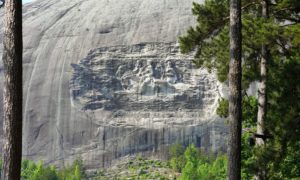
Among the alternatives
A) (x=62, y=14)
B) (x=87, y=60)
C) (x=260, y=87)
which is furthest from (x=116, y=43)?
(x=260, y=87)

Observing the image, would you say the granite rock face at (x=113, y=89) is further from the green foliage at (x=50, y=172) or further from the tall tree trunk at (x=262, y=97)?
the tall tree trunk at (x=262, y=97)

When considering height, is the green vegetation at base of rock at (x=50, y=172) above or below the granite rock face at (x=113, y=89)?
below

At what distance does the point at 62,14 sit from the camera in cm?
6781

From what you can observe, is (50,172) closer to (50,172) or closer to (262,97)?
(50,172)

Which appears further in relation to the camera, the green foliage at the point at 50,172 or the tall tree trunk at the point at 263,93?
the green foliage at the point at 50,172

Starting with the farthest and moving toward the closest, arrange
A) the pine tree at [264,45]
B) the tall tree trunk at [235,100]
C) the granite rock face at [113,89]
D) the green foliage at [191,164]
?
the granite rock face at [113,89] < the green foliage at [191,164] < the pine tree at [264,45] < the tall tree trunk at [235,100]

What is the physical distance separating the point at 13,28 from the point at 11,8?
0.24m

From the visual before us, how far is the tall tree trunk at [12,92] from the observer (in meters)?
5.64

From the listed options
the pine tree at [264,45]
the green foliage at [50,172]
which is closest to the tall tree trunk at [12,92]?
the pine tree at [264,45]

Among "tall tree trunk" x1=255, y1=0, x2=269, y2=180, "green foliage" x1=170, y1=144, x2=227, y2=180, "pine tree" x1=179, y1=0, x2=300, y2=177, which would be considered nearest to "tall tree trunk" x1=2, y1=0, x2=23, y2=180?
"pine tree" x1=179, y1=0, x2=300, y2=177

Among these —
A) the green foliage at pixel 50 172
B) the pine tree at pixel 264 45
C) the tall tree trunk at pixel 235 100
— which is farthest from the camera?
the green foliage at pixel 50 172

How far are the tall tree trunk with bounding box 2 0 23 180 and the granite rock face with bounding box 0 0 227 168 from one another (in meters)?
51.9

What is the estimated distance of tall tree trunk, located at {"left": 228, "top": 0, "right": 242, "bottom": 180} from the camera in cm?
812

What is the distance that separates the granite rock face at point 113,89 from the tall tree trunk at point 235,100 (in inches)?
1957
